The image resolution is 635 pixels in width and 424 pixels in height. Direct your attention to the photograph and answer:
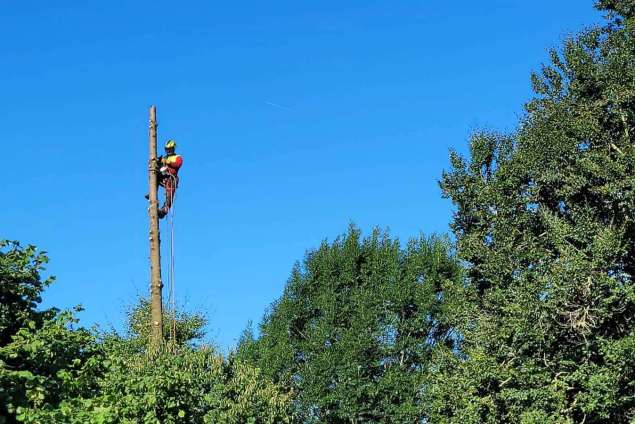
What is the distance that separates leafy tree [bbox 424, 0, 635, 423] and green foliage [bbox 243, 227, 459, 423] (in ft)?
21.0

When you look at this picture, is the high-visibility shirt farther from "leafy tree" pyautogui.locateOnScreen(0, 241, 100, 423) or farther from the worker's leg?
"leafy tree" pyautogui.locateOnScreen(0, 241, 100, 423)

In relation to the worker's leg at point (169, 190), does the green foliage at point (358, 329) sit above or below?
above

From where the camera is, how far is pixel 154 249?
49.9ft

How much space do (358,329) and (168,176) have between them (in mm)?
26156

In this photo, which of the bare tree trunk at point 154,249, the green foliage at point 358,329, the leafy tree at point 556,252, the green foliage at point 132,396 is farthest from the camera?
the green foliage at point 358,329

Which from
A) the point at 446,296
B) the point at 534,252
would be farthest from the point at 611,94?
the point at 446,296

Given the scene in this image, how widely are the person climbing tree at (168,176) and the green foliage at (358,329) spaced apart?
2546 centimetres

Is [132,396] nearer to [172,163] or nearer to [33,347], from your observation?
[33,347]

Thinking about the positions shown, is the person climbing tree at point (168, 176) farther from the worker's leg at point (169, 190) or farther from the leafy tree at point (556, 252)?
the leafy tree at point (556, 252)

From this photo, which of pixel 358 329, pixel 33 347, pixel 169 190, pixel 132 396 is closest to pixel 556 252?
pixel 358 329

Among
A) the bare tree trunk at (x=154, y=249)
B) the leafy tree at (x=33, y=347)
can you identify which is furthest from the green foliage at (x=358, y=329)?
the leafy tree at (x=33, y=347)

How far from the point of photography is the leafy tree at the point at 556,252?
26141mm

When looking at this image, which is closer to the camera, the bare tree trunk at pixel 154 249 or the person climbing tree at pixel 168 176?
the bare tree trunk at pixel 154 249

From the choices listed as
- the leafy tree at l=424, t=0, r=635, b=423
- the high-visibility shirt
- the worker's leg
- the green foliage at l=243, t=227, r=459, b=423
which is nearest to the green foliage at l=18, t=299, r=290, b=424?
the worker's leg
